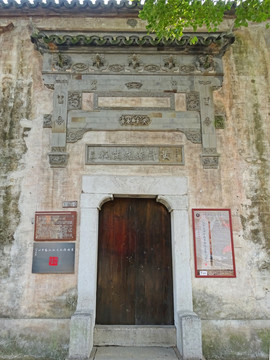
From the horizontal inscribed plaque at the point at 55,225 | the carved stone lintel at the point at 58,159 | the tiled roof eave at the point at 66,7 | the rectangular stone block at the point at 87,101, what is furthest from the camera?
the tiled roof eave at the point at 66,7

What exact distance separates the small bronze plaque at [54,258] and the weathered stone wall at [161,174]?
0.37 feet

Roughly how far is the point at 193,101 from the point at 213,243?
2.63 metres

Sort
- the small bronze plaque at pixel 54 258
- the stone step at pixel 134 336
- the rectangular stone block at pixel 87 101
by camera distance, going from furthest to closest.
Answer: the rectangular stone block at pixel 87 101 → the small bronze plaque at pixel 54 258 → the stone step at pixel 134 336

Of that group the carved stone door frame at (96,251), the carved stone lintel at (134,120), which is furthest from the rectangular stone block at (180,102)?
the carved stone door frame at (96,251)

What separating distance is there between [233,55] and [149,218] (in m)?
3.65

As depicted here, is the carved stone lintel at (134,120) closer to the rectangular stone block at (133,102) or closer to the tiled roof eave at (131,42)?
the rectangular stone block at (133,102)

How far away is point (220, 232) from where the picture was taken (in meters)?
5.41

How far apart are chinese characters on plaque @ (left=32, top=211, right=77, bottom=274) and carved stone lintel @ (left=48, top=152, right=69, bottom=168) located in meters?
0.85

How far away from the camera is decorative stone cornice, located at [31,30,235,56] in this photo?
580 cm

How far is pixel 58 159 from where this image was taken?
18.3ft

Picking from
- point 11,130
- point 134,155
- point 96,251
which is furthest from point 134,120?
point 96,251

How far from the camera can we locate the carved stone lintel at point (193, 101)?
586cm

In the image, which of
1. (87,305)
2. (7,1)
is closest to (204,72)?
(7,1)

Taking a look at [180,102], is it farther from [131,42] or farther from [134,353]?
[134,353]
